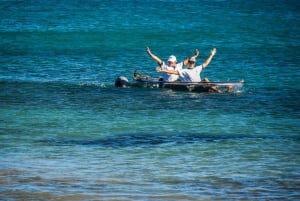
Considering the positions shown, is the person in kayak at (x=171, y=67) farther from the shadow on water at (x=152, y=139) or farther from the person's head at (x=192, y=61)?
the shadow on water at (x=152, y=139)

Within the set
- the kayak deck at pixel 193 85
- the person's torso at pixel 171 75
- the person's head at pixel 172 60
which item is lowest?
the kayak deck at pixel 193 85

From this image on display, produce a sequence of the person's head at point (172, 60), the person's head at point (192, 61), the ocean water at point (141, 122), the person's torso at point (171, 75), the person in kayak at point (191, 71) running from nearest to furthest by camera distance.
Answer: the ocean water at point (141, 122) → the person's head at point (192, 61) → the person in kayak at point (191, 71) → the person's head at point (172, 60) → the person's torso at point (171, 75)

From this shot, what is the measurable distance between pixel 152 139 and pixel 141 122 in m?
2.31

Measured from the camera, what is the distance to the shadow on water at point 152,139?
19.9m

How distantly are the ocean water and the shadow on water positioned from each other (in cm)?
2

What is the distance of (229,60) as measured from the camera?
121 ft

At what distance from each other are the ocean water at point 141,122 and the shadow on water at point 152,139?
0.8 inches

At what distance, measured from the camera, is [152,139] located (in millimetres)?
20516

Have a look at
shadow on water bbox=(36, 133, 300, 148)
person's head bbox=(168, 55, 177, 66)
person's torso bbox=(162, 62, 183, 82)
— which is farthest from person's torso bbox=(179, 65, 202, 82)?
shadow on water bbox=(36, 133, 300, 148)

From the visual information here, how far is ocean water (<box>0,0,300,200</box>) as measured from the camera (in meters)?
16.1

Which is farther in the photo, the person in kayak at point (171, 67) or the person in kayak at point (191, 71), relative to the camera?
the person in kayak at point (171, 67)

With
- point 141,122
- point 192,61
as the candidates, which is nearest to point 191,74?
point 192,61

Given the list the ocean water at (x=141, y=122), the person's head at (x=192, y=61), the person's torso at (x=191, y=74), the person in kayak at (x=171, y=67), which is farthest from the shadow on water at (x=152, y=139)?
the person in kayak at (x=171, y=67)

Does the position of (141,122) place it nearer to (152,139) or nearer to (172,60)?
(152,139)
